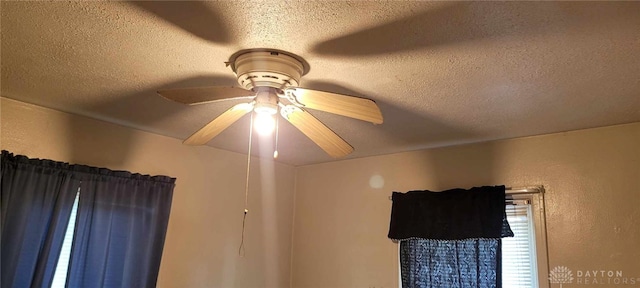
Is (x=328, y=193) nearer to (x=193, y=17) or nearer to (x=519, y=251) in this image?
(x=519, y=251)

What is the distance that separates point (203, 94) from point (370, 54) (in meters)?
0.64

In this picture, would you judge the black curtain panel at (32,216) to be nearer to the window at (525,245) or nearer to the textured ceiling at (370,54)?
the textured ceiling at (370,54)

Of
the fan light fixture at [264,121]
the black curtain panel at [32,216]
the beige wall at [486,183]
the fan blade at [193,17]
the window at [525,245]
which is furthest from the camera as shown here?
the window at [525,245]

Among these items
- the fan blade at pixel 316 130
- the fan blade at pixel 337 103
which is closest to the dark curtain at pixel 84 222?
the fan blade at pixel 316 130

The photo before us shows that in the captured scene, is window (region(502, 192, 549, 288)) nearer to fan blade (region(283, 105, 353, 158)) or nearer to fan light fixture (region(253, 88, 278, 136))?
fan blade (region(283, 105, 353, 158))

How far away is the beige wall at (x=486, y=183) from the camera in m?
2.53

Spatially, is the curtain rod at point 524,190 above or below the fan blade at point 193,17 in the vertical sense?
below

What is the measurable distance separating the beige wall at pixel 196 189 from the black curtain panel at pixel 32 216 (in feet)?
0.39

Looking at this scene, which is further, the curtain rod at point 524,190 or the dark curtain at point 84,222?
the curtain rod at point 524,190

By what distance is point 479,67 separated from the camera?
1.87 m

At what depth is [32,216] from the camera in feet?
7.92

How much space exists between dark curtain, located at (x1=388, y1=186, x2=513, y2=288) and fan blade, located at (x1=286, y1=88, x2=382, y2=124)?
4.61 feet

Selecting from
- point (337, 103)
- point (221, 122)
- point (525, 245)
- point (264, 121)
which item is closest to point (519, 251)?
point (525, 245)

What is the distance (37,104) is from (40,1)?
127cm
